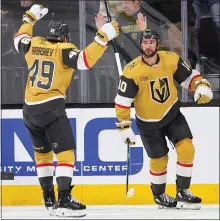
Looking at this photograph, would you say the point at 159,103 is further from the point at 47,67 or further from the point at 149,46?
the point at 47,67

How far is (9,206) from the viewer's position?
22.5 ft

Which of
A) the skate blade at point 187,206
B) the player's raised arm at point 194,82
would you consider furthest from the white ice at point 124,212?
the player's raised arm at point 194,82

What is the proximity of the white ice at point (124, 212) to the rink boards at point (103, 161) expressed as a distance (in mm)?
132

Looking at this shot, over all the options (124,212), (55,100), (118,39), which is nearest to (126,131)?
(55,100)

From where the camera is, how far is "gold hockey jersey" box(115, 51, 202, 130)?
5.86 meters

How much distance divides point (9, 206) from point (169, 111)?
163 centimetres

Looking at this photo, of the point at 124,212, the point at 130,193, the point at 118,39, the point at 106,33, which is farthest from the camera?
the point at 118,39

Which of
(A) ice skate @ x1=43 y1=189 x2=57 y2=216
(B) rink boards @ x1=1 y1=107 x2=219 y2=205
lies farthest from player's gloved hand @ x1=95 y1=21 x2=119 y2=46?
(B) rink boards @ x1=1 y1=107 x2=219 y2=205

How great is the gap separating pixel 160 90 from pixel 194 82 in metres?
0.24

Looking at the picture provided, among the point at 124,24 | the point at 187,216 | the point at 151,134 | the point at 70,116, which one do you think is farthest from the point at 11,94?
the point at 187,216

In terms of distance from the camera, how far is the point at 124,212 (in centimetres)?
637

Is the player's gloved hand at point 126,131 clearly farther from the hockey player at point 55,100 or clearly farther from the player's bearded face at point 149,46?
the player's bearded face at point 149,46

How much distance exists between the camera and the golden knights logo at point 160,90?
5.88 m

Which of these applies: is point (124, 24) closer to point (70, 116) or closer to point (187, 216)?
point (70, 116)
